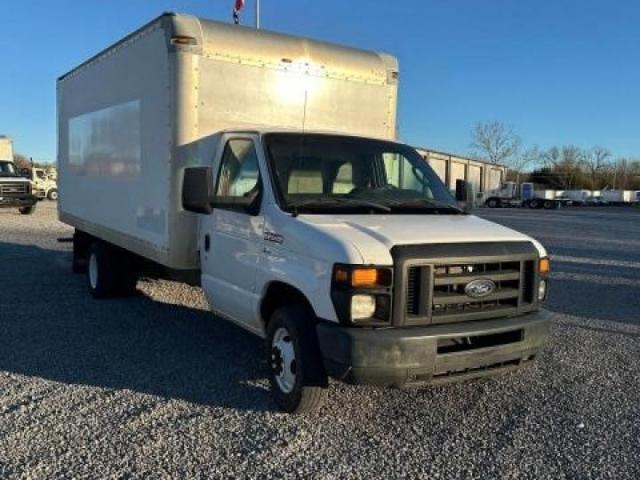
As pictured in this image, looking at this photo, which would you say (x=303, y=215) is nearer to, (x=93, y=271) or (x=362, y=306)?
(x=362, y=306)

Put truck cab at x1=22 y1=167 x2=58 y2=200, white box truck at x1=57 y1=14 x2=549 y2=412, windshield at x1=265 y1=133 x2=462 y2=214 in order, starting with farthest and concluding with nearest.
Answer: truck cab at x1=22 y1=167 x2=58 y2=200
windshield at x1=265 y1=133 x2=462 y2=214
white box truck at x1=57 y1=14 x2=549 y2=412

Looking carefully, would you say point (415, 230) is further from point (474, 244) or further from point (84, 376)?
point (84, 376)

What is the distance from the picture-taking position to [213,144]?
6023 mm

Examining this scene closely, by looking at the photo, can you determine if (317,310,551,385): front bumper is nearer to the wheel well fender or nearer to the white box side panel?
the wheel well fender

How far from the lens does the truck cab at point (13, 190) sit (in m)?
26.2

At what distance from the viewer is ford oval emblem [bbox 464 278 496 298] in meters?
4.40

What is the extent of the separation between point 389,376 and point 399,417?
0.76 metres

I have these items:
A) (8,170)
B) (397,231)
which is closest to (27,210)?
(8,170)

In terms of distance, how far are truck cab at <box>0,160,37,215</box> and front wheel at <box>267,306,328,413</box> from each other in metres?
24.9

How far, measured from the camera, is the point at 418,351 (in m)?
4.14

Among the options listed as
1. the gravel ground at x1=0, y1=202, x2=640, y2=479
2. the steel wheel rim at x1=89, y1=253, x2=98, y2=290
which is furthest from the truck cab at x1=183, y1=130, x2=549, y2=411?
the steel wheel rim at x1=89, y1=253, x2=98, y2=290

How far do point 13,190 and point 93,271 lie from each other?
20022 mm

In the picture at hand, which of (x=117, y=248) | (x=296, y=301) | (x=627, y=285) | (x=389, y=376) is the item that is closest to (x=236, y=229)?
(x=296, y=301)

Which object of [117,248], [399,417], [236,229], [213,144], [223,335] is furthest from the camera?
[117,248]
